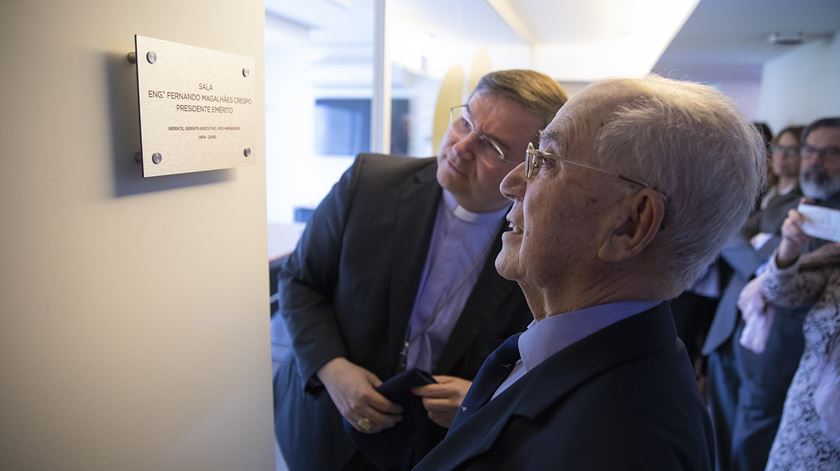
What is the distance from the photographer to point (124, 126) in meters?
0.74

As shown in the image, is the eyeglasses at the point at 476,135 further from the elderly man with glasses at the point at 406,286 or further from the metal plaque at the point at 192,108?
the metal plaque at the point at 192,108

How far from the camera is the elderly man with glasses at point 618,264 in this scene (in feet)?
2.06

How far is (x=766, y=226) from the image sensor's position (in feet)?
9.55

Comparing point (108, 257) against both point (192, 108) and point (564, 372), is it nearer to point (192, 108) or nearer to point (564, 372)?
point (192, 108)

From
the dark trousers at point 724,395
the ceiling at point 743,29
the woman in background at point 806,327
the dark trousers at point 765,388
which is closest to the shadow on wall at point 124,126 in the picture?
the woman in background at point 806,327

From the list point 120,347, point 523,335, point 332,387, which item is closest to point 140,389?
point 120,347

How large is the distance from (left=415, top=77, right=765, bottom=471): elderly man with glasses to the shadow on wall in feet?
2.04

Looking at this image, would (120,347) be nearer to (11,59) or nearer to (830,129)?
(11,59)

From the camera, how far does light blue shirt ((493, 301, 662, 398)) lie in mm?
730

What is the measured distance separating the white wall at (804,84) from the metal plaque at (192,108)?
4.25m

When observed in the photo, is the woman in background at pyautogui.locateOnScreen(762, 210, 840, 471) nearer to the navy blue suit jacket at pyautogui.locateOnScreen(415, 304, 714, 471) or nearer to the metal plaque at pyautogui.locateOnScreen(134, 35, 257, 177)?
the navy blue suit jacket at pyautogui.locateOnScreen(415, 304, 714, 471)

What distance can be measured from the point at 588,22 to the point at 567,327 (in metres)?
4.55

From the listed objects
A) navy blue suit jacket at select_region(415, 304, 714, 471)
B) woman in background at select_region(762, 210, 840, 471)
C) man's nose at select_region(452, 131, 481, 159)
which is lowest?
woman in background at select_region(762, 210, 840, 471)

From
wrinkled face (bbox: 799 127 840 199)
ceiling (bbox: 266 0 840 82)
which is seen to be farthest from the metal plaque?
wrinkled face (bbox: 799 127 840 199)
